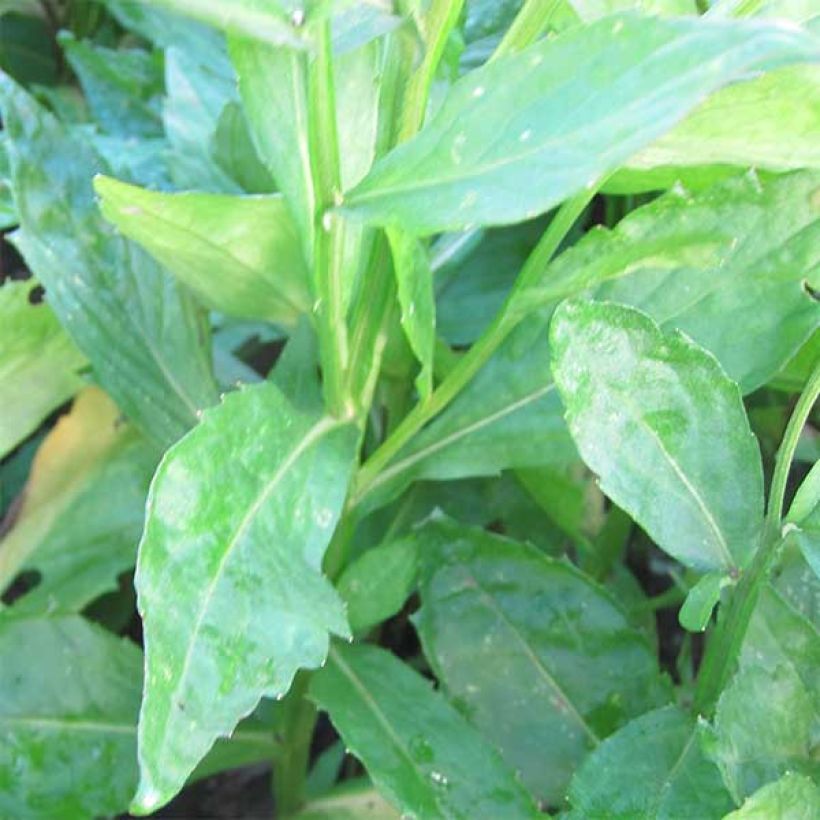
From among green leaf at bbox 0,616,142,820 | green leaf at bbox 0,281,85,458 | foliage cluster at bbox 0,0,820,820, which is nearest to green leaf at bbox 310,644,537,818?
foliage cluster at bbox 0,0,820,820

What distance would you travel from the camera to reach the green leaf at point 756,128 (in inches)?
16.9

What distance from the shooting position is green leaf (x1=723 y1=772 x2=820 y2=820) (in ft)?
1.28

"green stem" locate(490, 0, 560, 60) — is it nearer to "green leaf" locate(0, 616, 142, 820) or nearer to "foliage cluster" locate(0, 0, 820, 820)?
"foliage cluster" locate(0, 0, 820, 820)

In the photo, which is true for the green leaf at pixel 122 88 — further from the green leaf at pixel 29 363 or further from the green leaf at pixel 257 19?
the green leaf at pixel 257 19

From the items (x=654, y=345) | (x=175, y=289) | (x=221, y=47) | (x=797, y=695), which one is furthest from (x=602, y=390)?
(x=221, y=47)

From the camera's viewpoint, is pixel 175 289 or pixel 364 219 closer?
pixel 364 219

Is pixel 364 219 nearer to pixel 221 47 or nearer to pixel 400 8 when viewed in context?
pixel 400 8

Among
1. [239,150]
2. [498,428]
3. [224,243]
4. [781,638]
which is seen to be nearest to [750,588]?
[781,638]

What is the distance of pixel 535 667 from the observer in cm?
54

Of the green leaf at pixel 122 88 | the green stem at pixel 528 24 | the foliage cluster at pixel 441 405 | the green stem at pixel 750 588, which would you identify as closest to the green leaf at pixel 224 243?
the foliage cluster at pixel 441 405

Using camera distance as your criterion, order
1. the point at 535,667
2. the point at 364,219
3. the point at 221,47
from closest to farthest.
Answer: the point at 364,219, the point at 535,667, the point at 221,47

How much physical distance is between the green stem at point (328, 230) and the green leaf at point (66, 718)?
18 centimetres

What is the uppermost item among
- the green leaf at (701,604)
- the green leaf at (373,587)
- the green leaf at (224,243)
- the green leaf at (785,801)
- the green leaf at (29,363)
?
the green leaf at (224,243)

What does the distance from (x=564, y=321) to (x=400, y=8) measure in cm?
12
